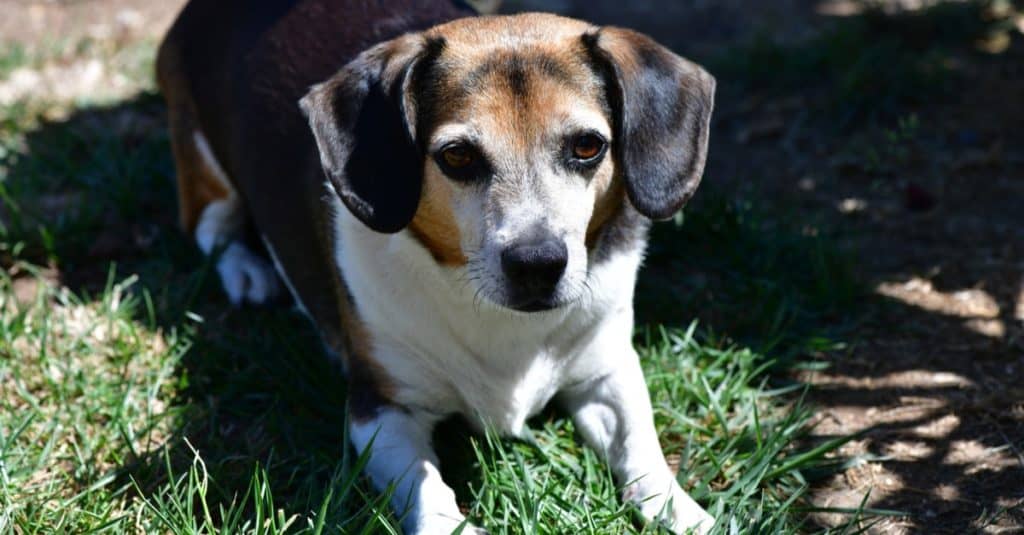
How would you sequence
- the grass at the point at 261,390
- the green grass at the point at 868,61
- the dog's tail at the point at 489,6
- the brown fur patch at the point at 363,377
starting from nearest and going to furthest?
the grass at the point at 261,390 < the brown fur patch at the point at 363,377 < the green grass at the point at 868,61 < the dog's tail at the point at 489,6

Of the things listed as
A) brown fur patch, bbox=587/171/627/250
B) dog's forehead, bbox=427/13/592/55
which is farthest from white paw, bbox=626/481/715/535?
dog's forehead, bbox=427/13/592/55

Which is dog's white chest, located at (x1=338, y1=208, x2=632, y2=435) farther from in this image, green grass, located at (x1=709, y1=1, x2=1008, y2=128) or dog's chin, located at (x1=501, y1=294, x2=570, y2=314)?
green grass, located at (x1=709, y1=1, x2=1008, y2=128)

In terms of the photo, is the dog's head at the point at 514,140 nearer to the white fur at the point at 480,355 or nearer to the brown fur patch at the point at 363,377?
the white fur at the point at 480,355

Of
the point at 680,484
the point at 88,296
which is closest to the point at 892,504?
the point at 680,484

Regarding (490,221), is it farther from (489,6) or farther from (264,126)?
(489,6)

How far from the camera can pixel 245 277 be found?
4.31 meters

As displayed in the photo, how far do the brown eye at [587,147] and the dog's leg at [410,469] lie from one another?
0.93 metres

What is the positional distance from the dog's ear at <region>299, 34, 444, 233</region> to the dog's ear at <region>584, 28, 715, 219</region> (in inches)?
19.5

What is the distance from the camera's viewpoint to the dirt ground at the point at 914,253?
3.29 m

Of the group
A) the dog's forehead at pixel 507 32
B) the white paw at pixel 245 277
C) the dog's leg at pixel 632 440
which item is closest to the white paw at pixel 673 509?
the dog's leg at pixel 632 440

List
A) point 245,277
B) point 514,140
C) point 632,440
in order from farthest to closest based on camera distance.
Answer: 1. point 245,277
2. point 632,440
3. point 514,140

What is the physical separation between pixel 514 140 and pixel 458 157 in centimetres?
16

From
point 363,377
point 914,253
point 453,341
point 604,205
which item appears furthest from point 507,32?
point 914,253

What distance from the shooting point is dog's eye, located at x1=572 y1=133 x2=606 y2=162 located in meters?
2.95
